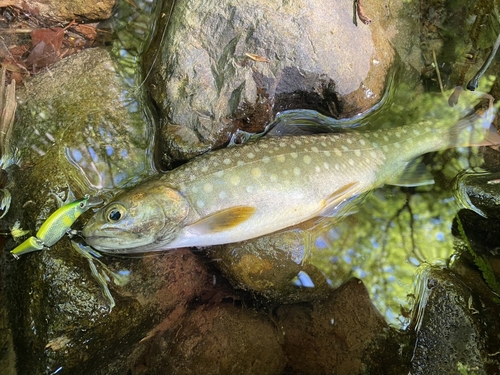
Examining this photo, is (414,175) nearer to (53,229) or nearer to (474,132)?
(474,132)

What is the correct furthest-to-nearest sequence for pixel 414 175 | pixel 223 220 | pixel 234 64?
1. pixel 414 175
2. pixel 234 64
3. pixel 223 220

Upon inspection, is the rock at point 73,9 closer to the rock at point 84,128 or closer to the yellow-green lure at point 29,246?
the rock at point 84,128

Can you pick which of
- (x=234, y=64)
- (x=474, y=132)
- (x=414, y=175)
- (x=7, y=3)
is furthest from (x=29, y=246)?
(x=474, y=132)

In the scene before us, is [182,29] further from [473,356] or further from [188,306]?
[473,356]

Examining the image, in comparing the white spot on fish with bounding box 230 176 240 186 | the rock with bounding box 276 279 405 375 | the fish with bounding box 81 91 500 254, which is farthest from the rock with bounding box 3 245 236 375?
the rock with bounding box 276 279 405 375

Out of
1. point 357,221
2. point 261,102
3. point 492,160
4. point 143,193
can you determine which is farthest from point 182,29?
point 492,160

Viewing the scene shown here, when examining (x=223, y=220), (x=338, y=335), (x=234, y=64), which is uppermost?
(x=234, y=64)

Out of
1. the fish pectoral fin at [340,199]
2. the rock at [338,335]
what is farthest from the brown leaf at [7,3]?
the rock at [338,335]

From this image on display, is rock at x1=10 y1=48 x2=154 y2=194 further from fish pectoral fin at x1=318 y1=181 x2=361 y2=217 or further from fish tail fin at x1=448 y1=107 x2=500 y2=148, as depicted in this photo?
fish tail fin at x1=448 y1=107 x2=500 y2=148
